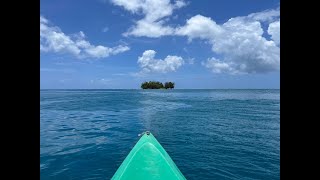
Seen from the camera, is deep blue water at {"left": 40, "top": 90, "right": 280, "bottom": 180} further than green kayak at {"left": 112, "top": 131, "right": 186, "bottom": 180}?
Yes

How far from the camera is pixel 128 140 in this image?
64.1ft

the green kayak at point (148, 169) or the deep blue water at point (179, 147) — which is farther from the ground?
the green kayak at point (148, 169)

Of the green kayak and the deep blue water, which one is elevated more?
the green kayak

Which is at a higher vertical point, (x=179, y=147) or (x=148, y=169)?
(x=148, y=169)

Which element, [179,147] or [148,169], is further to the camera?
[179,147]

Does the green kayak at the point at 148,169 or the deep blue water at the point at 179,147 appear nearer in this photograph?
the green kayak at the point at 148,169
